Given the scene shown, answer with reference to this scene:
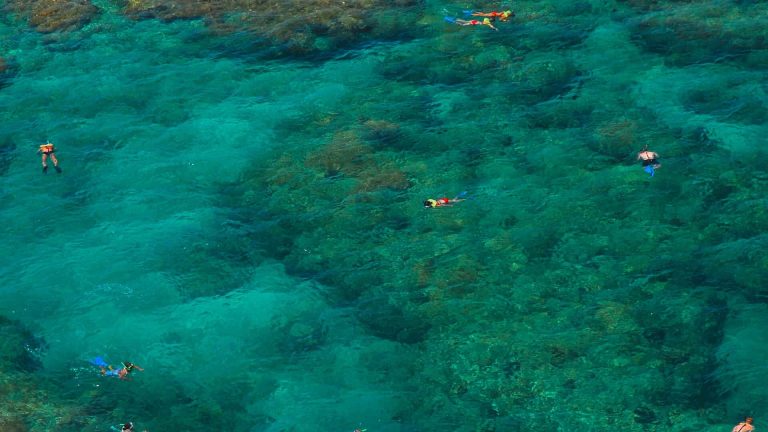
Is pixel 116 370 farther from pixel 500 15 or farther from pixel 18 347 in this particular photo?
pixel 500 15

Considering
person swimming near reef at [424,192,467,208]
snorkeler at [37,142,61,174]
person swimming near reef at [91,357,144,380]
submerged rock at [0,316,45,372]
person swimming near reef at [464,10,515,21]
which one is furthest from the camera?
person swimming near reef at [464,10,515,21]

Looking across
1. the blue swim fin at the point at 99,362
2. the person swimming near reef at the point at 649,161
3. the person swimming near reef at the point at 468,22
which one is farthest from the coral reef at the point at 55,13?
the person swimming near reef at the point at 649,161

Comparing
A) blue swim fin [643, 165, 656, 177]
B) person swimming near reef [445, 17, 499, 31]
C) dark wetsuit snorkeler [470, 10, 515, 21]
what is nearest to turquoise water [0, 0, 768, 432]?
dark wetsuit snorkeler [470, 10, 515, 21]

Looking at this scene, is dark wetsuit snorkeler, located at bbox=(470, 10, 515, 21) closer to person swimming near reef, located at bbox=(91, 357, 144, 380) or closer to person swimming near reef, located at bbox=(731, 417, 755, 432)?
person swimming near reef, located at bbox=(731, 417, 755, 432)

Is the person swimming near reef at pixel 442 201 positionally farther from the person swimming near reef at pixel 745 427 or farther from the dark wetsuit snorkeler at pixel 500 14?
the person swimming near reef at pixel 745 427

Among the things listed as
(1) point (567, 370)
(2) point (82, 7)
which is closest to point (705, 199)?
(1) point (567, 370)
